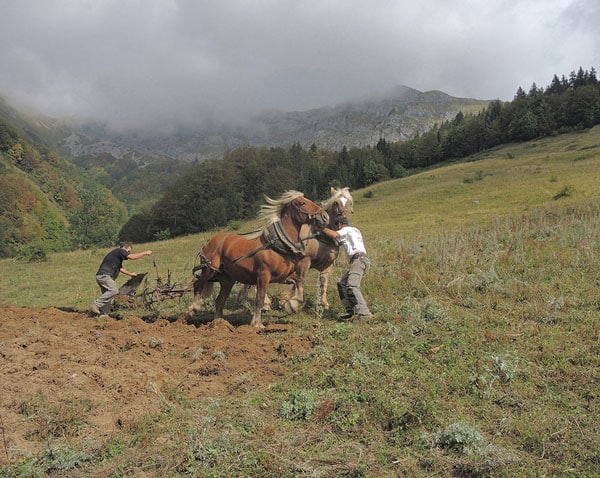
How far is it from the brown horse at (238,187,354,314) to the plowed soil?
39.4 inches

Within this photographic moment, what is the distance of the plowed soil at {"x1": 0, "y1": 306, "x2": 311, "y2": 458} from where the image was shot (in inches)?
173

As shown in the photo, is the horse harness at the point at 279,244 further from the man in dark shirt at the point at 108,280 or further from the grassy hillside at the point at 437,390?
the man in dark shirt at the point at 108,280

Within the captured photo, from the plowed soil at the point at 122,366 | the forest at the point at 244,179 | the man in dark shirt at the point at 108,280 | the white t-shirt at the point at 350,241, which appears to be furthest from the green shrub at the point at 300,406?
the forest at the point at 244,179

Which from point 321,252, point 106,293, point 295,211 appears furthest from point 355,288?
point 106,293

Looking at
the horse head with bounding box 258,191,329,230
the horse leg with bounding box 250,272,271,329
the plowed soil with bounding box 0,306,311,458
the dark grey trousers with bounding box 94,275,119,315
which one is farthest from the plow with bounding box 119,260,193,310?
the horse head with bounding box 258,191,329,230

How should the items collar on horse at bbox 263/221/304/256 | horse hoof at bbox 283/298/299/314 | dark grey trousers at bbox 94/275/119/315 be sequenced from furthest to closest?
dark grey trousers at bbox 94/275/119/315
horse hoof at bbox 283/298/299/314
collar on horse at bbox 263/221/304/256

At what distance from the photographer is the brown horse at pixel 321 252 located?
859cm

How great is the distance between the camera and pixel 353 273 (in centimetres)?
777

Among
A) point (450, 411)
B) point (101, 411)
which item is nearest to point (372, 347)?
point (450, 411)

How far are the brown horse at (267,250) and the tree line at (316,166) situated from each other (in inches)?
2150

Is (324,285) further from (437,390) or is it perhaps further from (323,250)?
(437,390)

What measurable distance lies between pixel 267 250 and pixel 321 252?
2196 millimetres

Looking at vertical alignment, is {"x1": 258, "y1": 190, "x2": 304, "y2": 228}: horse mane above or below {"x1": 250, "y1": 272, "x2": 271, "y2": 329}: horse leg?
above

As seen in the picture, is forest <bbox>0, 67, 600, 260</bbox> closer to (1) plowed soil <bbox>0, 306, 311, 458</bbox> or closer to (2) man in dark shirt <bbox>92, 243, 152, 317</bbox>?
(2) man in dark shirt <bbox>92, 243, 152, 317</bbox>
